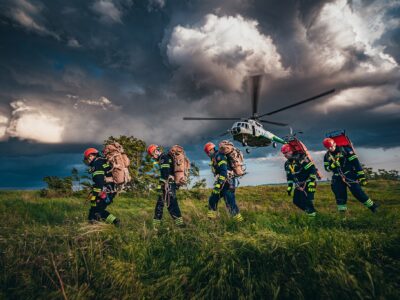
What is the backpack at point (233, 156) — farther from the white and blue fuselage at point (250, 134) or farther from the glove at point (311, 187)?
the white and blue fuselage at point (250, 134)

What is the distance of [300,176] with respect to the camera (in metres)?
8.07

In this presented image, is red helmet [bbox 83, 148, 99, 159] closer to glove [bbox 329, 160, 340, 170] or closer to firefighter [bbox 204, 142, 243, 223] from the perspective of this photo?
firefighter [bbox 204, 142, 243, 223]

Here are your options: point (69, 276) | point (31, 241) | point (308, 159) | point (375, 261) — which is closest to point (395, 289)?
point (375, 261)

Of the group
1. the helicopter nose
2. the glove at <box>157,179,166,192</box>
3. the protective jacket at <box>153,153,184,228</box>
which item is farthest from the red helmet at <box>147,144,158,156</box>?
the helicopter nose

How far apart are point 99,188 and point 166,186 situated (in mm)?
1799

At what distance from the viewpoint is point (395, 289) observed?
2.45 m

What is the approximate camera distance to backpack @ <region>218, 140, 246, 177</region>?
310 inches

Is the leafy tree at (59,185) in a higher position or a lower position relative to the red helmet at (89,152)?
lower

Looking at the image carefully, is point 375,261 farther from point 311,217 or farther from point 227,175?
point 227,175


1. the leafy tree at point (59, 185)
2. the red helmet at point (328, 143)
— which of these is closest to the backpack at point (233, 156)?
the red helmet at point (328, 143)

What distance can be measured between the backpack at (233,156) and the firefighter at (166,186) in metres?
1.69

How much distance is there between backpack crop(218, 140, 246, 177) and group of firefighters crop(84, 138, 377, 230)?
0.47ft

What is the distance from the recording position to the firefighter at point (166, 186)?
6938mm

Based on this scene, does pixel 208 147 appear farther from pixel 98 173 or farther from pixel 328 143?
pixel 328 143
